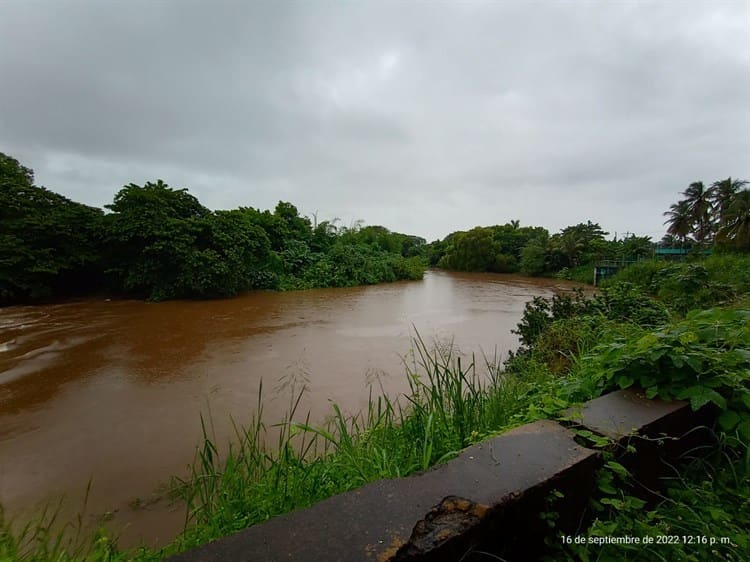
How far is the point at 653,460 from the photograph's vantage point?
1.16m

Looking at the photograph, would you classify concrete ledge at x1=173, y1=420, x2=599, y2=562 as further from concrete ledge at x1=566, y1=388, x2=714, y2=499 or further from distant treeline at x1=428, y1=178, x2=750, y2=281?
distant treeline at x1=428, y1=178, x2=750, y2=281

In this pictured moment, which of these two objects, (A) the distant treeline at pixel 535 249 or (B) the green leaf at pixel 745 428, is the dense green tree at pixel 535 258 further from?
(B) the green leaf at pixel 745 428

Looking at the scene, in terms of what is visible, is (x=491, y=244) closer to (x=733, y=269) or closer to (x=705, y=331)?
(x=733, y=269)

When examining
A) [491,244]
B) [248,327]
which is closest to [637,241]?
[491,244]

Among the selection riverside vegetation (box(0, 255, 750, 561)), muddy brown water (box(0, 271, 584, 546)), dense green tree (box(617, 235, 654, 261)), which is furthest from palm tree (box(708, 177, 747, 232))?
riverside vegetation (box(0, 255, 750, 561))

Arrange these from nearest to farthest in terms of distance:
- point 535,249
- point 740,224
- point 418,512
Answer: point 418,512, point 740,224, point 535,249

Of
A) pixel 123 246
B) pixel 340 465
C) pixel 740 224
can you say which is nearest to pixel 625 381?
pixel 340 465

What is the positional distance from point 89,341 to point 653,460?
7029 millimetres

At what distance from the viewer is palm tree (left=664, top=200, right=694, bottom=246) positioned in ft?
69.5

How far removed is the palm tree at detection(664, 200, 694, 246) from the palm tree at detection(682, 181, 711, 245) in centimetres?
21

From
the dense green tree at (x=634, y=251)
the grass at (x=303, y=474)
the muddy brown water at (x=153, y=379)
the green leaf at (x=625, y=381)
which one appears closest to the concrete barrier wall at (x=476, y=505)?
the green leaf at (x=625, y=381)

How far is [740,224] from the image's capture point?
12.8 metres

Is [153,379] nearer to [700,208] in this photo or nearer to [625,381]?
[625,381]

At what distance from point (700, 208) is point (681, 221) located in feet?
3.84
